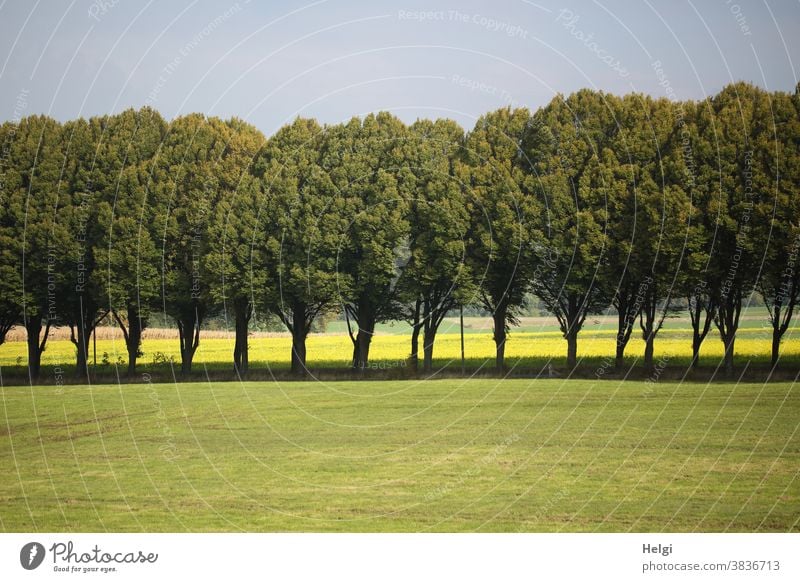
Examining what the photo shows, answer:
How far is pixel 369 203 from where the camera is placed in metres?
58.6

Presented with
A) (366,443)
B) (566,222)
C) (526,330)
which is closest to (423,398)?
(366,443)

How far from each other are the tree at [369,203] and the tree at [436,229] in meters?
0.81

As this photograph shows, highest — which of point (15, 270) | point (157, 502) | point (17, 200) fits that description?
point (17, 200)

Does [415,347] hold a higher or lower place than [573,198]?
lower

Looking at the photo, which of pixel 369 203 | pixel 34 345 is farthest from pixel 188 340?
pixel 369 203

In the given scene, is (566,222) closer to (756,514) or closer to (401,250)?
(401,250)

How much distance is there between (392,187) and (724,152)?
17.6 metres

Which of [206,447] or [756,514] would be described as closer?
[756,514]

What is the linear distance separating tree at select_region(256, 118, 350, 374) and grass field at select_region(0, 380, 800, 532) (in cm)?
1345

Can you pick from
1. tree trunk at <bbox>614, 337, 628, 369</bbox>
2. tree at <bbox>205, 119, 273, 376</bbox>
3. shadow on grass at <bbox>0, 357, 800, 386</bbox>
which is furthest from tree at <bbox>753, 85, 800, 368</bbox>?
tree at <bbox>205, 119, 273, 376</bbox>

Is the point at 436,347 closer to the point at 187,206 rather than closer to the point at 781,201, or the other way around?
the point at 187,206

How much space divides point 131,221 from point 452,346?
834 inches

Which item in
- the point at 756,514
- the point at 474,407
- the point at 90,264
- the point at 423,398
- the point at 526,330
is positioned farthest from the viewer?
the point at 526,330

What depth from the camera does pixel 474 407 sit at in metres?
40.8
